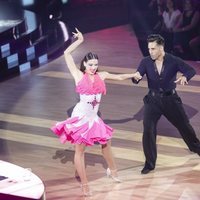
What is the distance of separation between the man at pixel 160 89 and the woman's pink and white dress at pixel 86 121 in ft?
1.74

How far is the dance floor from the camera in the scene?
19.2 ft

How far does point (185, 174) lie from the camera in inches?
242

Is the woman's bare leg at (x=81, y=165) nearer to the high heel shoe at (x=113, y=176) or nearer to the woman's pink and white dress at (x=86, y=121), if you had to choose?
the woman's pink and white dress at (x=86, y=121)

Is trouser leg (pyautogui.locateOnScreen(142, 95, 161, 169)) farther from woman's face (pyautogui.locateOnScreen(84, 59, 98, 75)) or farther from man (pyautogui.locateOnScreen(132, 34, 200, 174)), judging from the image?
woman's face (pyautogui.locateOnScreen(84, 59, 98, 75))

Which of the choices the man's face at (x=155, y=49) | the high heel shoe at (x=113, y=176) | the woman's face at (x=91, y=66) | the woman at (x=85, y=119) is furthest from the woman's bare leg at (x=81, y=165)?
the man's face at (x=155, y=49)

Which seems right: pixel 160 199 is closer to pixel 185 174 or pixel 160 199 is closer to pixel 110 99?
pixel 185 174

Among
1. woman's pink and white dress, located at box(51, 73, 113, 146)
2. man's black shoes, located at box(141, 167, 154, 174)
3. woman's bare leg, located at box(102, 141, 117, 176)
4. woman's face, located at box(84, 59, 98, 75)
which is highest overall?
woman's face, located at box(84, 59, 98, 75)

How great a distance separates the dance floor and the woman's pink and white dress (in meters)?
0.57

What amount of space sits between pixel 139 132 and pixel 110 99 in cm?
162

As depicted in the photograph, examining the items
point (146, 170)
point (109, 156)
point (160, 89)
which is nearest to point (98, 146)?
point (146, 170)

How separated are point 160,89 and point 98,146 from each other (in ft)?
4.66

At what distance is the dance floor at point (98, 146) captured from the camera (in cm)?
586

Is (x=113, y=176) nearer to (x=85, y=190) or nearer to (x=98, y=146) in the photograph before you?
(x=85, y=190)

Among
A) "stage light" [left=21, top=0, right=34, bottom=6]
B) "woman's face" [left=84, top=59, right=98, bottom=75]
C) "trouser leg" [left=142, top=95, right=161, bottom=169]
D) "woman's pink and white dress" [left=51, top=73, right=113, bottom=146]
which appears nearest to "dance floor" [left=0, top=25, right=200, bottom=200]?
"trouser leg" [left=142, top=95, right=161, bottom=169]
